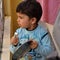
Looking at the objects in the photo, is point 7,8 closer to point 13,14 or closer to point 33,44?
point 13,14

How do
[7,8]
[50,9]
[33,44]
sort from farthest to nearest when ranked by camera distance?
[7,8], [50,9], [33,44]

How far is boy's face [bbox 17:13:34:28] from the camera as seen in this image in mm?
1302

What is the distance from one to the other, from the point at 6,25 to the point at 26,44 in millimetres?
594

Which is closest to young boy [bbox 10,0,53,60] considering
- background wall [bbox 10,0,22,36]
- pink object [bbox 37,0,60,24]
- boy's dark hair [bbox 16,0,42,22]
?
boy's dark hair [bbox 16,0,42,22]

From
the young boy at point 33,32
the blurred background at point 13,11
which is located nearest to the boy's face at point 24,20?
the young boy at point 33,32

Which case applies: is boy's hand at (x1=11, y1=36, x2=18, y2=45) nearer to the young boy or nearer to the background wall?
the young boy

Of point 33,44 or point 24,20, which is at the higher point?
point 24,20

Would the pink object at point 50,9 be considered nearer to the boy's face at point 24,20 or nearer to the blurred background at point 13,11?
the blurred background at point 13,11

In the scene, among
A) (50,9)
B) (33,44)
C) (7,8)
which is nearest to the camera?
(33,44)

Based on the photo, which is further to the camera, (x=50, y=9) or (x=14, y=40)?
(x=50, y=9)

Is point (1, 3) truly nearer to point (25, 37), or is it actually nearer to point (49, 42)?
point (25, 37)

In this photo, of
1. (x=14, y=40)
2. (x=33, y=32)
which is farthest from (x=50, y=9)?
(x=14, y=40)

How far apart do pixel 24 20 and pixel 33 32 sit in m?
0.09

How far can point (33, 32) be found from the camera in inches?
52.7
